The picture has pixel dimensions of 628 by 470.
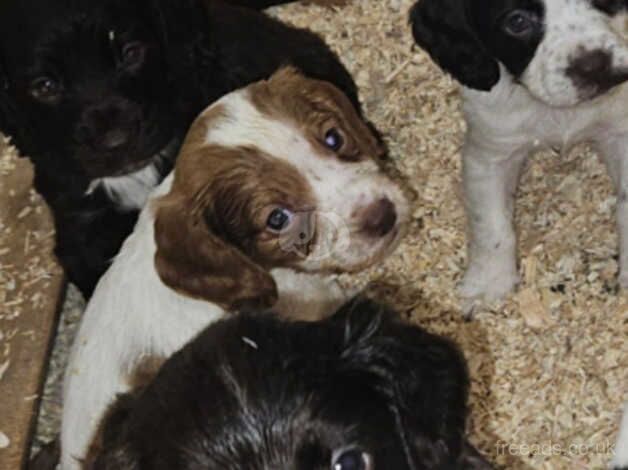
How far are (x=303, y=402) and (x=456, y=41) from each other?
68.9 inches

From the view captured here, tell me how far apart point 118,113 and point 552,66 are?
1.50m

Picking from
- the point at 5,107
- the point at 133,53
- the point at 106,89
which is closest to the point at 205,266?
the point at 106,89

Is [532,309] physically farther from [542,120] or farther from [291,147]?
[291,147]

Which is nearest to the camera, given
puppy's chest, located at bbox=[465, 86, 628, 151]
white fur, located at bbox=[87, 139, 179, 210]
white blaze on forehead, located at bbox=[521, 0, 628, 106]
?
white blaze on forehead, located at bbox=[521, 0, 628, 106]

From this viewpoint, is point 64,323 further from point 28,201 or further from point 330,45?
point 330,45

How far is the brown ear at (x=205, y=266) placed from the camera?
4.04 meters

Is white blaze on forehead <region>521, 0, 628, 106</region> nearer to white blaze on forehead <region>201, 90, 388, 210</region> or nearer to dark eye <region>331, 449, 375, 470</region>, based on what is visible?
white blaze on forehead <region>201, 90, 388, 210</region>

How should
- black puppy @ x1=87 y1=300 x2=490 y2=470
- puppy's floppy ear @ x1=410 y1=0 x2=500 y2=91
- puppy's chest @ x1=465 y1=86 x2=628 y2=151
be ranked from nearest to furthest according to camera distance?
black puppy @ x1=87 y1=300 x2=490 y2=470
puppy's floppy ear @ x1=410 y1=0 x2=500 y2=91
puppy's chest @ x1=465 y1=86 x2=628 y2=151

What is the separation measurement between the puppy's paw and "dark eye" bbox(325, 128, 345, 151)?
976 millimetres

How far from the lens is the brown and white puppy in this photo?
402 centimetres

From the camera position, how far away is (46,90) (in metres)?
4.26

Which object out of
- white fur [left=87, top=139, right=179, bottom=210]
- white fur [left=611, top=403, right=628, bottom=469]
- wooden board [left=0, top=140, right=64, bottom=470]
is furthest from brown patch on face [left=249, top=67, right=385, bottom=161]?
wooden board [left=0, top=140, right=64, bottom=470]

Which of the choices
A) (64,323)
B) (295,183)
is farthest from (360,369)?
(64,323)

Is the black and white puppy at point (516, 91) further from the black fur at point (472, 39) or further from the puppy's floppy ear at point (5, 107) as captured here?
the puppy's floppy ear at point (5, 107)
